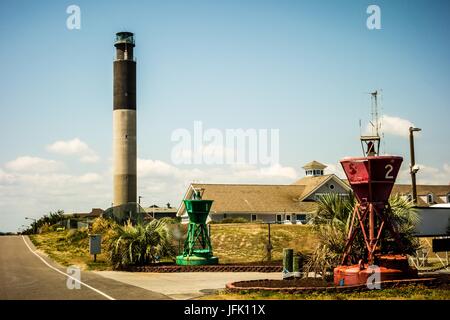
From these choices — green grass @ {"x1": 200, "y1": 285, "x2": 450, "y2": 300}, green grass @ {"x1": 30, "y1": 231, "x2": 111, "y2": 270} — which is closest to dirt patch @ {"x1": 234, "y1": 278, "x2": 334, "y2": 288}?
green grass @ {"x1": 200, "y1": 285, "x2": 450, "y2": 300}

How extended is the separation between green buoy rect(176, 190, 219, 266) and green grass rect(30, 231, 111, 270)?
4389mm

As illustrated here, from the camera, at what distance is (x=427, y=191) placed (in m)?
83.2

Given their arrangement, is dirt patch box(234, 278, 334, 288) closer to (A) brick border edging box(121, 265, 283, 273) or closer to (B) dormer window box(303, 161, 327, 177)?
(A) brick border edging box(121, 265, 283, 273)

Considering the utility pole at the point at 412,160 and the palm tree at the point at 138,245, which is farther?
the utility pole at the point at 412,160

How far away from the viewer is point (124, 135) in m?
67.3

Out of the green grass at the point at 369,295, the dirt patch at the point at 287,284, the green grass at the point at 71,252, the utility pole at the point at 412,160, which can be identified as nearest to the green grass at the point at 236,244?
the green grass at the point at 71,252

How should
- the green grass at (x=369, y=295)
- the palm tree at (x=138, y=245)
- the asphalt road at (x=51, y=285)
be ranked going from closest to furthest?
the green grass at (x=369, y=295)
the asphalt road at (x=51, y=285)
the palm tree at (x=138, y=245)

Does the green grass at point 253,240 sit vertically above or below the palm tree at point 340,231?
below

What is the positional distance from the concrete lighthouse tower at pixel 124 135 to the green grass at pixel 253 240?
55.4 ft

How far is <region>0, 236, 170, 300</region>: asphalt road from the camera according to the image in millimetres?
18797

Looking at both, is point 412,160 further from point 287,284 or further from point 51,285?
point 51,285

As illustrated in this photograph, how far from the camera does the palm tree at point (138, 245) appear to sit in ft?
100

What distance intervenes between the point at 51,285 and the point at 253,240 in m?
26.8

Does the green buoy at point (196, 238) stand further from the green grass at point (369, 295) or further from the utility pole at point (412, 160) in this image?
the utility pole at point (412, 160)
